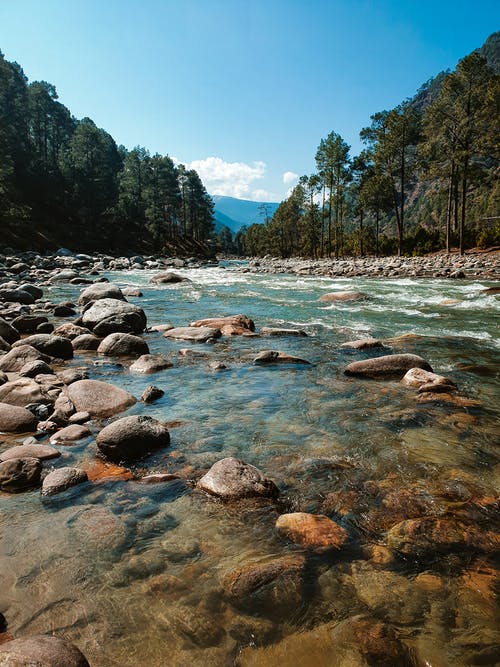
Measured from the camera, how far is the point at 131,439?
4.43 m

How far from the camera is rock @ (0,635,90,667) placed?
1838 millimetres

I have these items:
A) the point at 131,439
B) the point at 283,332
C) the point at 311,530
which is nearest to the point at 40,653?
the point at 311,530

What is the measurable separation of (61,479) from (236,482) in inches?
64.8

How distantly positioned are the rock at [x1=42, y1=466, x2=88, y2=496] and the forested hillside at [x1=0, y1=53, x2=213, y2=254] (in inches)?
1710

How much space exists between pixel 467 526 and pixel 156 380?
5.18 m

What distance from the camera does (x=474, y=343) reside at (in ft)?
30.5

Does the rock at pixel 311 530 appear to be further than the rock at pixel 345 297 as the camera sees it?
No

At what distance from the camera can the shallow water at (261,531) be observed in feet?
7.61

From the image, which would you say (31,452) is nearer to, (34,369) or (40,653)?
(40,653)

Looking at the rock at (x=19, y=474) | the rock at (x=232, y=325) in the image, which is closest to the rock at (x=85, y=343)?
the rock at (x=232, y=325)

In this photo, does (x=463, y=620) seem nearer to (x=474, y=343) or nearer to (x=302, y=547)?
(x=302, y=547)

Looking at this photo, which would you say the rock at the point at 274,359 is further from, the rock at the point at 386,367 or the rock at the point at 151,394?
the rock at the point at 151,394

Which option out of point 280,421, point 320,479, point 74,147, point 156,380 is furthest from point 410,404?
point 74,147

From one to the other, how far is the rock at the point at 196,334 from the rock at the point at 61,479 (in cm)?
626
